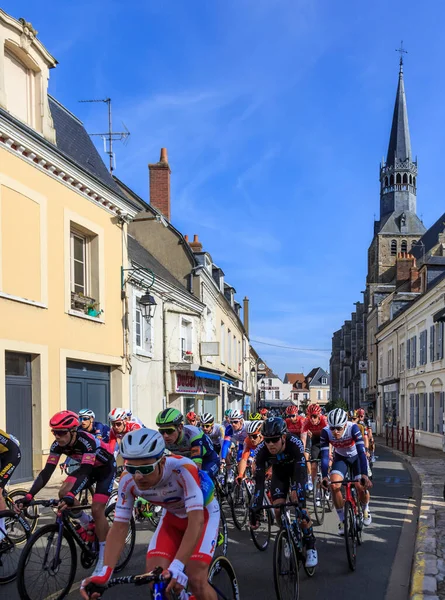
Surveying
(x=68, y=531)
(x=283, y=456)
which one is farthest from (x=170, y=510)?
(x=283, y=456)

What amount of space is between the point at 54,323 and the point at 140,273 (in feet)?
14.7

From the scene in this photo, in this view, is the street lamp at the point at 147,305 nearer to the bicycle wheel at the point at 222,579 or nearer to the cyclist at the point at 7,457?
the cyclist at the point at 7,457

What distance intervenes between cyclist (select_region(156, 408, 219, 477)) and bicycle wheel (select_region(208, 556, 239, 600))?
1.87 m

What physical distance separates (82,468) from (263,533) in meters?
3.08

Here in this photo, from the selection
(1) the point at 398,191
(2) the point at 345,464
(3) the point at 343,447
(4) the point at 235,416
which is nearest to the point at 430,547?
(2) the point at 345,464

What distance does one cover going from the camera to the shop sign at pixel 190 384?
20.5 m

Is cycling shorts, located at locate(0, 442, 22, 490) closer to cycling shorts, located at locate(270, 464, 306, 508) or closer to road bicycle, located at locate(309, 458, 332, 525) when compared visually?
cycling shorts, located at locate(270, 464, 306, 508)

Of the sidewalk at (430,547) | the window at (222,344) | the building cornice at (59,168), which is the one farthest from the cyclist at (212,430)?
the window at (222,344)

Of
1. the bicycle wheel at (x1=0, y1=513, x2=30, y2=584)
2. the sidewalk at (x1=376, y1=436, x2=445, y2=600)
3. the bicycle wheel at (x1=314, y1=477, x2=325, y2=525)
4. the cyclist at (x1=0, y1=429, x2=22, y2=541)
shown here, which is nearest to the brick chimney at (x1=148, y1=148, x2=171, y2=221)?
the sidewalk at (x1=376, y1=436, x2=445, y2=600)

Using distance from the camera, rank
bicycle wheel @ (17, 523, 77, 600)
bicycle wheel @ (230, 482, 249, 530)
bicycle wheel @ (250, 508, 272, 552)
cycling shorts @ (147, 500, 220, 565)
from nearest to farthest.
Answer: cycling shorts @ (147, 500, 220, 565), bicycle wheel @ (17, 523, 77, 600), bicycle wheel @ (250, 508, 272, 552), bicycle wheel @ (230, 482, 249, 530)

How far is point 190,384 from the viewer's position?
71.0 feet

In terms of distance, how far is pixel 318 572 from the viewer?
20.0 ft

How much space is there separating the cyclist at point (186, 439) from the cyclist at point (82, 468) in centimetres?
64

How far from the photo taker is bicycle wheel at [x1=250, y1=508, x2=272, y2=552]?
702 cm
